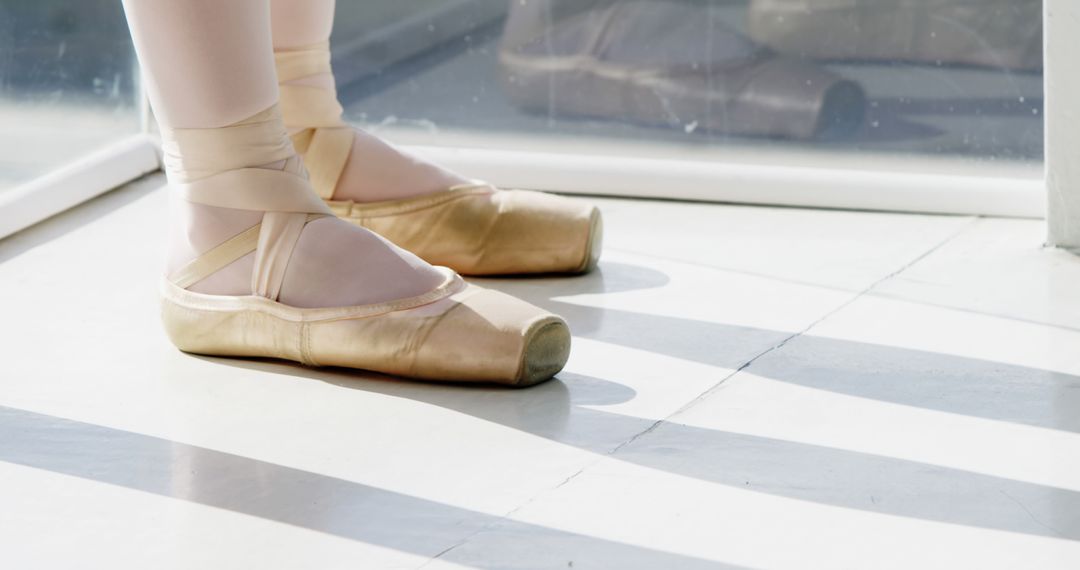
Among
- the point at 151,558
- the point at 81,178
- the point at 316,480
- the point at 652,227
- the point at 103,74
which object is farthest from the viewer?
the point at 103,74

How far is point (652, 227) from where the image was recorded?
166cm

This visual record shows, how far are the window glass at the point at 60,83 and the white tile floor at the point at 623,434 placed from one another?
1.10 ft

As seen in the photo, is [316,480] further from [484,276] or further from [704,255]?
[704,255]

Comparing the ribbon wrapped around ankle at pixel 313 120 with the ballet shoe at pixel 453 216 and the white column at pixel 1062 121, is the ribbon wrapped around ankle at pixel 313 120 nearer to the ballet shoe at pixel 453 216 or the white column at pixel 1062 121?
the ballet shoe at pixel 453 216

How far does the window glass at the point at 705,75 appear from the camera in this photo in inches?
66.2

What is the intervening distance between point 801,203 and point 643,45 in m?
0.30

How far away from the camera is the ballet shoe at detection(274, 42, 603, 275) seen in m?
1.43

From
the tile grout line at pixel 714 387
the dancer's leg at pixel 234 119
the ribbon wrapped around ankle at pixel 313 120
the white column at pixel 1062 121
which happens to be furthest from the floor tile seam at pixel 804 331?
the ribbon wrapped around ankle at pixel 313 120

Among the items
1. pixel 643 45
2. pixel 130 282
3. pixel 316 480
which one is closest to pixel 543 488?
pixel 316 480

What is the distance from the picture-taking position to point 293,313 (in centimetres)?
118

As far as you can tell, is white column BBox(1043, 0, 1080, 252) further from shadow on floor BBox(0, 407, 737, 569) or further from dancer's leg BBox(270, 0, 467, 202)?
shadow on floor BBox(0, 407, 737, 569)

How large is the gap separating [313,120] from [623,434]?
575 mm

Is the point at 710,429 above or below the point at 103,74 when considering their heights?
below

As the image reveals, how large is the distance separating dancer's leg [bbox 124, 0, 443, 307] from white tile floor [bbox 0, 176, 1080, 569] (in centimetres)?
8
